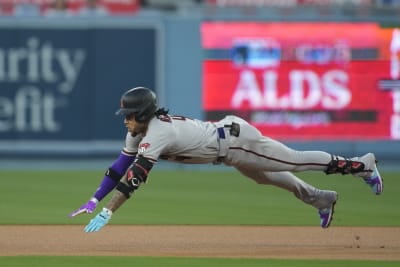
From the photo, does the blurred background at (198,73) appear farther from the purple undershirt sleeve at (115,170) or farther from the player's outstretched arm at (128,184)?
the player's outstretched arm at (128,184)

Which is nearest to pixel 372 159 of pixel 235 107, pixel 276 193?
pixel 276 193

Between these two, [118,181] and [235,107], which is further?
[235,107]

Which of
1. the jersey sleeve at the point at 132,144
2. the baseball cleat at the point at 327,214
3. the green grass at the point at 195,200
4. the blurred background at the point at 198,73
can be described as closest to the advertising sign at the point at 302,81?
the blurred background at the point at 198,73

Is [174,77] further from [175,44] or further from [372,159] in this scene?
[372,159]

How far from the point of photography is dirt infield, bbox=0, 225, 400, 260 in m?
7.56

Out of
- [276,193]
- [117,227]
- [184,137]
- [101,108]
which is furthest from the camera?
[101,108]

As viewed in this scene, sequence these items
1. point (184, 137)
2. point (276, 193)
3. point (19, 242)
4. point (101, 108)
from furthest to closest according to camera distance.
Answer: point (101, 108)
point (276, 193)
point (19, 242)
point (184, 137)

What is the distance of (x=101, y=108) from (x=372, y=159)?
796cm

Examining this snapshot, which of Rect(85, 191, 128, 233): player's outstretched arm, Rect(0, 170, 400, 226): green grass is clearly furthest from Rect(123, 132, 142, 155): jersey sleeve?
Rect(0, 170, 400, 226): green grass

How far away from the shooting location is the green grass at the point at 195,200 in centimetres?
992

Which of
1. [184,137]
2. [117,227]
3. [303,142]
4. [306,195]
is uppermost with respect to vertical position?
[184,137]

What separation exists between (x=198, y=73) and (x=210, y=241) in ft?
25.8

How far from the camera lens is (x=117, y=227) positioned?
9.28 m

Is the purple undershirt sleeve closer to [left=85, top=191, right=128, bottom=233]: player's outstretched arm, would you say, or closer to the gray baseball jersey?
the gray baseball jersey
